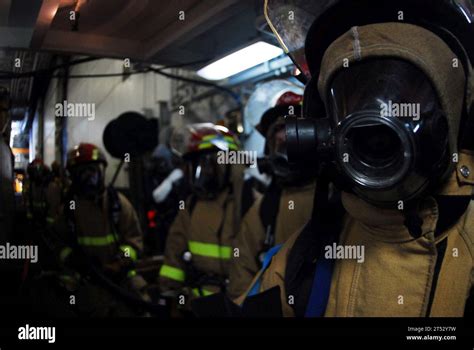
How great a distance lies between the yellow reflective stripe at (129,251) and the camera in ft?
5.13

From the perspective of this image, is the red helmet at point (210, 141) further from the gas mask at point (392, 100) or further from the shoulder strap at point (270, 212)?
the gas mask at point (392, 100)

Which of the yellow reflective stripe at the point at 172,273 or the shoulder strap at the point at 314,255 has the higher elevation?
the shoulder strap at the point at 314,255

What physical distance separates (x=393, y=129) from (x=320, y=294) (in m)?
0.40

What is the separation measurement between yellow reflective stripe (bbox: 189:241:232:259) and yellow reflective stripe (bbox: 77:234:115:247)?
914 millimetres

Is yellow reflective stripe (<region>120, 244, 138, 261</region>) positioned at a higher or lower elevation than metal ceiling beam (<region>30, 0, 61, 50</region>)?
lower

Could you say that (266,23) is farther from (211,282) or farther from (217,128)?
(217,128)

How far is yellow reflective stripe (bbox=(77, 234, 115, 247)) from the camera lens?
1291 millimetres

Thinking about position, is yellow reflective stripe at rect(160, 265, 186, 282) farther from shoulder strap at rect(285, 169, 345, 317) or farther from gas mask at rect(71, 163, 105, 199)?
shoulder strap at rect(285, 169, 345, 317)

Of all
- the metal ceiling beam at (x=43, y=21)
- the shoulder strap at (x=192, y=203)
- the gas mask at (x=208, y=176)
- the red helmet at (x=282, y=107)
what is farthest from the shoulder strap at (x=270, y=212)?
the metal ceiling beam at (x=43, y=21)

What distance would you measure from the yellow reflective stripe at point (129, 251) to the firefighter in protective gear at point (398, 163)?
2.64 feet

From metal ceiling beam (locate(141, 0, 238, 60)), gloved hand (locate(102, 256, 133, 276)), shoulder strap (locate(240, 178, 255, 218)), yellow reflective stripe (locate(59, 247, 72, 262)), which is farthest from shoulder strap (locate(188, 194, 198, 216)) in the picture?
metal ceiling beam (locate(141, 0, 238, 60))

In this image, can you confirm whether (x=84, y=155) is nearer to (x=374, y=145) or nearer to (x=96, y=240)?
(x=96, y=240)

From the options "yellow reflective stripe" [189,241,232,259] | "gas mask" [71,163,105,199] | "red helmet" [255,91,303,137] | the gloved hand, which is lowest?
"yellow reflective stripe" [189,241,232,259]

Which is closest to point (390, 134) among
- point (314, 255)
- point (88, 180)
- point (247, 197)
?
point (314, 255)
